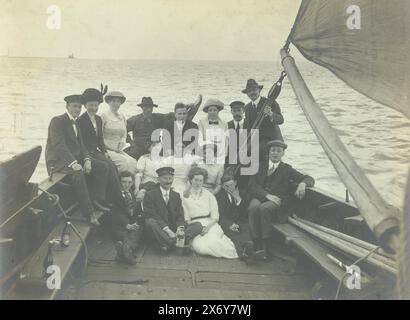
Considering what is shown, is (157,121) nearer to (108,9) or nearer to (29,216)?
(108,9)

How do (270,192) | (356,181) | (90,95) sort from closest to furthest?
(356,181)
(270,192)
(90,95)

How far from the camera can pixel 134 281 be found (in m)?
3.26

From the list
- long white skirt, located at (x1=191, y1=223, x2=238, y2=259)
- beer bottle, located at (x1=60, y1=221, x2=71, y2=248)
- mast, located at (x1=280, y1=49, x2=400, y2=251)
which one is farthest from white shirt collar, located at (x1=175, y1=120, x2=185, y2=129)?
beer bottle, located at (x1=60, y1=221, x2=71, y2=248)

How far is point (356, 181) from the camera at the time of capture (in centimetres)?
254

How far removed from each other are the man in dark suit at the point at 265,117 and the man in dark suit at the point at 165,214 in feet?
3.57

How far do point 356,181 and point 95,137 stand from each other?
276 cm

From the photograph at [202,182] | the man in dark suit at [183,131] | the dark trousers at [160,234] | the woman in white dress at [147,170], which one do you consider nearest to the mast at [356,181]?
the photograph at [202,182]

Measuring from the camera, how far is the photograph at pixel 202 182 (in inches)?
113

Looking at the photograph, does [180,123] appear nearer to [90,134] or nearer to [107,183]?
[90,134]

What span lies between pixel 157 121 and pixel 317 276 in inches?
101

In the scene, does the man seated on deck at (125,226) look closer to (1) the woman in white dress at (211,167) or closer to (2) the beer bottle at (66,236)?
(2) the beer bottle at (66,236)

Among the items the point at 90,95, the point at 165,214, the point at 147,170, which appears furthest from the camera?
the point at 147,170

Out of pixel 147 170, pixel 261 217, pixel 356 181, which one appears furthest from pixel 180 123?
pixel 356 181

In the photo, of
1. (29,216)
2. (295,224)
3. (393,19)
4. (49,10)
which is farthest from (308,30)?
(29,216)
